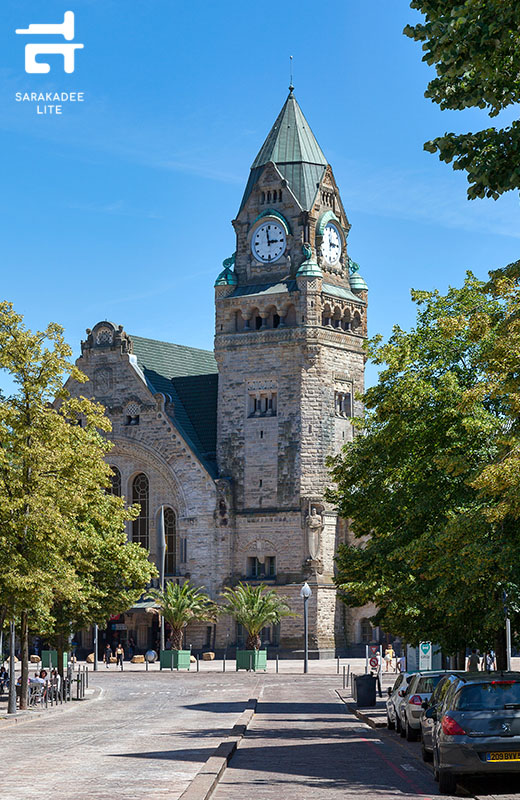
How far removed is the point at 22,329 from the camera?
37219 millimetres

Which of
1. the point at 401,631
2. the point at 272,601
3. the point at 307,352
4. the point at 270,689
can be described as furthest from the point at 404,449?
the point at 307,352

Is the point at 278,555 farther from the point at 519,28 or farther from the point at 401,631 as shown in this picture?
the point at 519,28

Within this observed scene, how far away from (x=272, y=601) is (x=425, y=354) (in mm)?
40682

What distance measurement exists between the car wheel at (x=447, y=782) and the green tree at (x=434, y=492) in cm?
690

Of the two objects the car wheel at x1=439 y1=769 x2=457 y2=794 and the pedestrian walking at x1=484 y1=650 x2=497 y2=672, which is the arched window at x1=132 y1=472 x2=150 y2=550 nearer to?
the pedestrian walking at x1=484 y1=650 x2=497 y2=672

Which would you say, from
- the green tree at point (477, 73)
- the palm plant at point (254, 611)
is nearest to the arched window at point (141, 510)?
the palm plant at point (254, 611)

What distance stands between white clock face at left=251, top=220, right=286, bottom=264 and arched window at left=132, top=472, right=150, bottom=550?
54.0ft

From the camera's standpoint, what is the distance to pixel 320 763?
2144 centimetres

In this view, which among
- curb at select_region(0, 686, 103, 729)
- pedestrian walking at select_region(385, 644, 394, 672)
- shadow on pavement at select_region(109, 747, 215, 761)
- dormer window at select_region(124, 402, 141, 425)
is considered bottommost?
pedestrian walking at select_region(385, 644, 394, 672)

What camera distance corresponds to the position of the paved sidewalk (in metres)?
17.3

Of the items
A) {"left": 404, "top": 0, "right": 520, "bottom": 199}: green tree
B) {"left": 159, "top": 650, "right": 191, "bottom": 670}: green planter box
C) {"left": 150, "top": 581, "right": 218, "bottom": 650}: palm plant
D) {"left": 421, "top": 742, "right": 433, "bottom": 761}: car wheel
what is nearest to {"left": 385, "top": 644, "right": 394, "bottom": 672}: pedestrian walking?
{"left": 150, "top": 581, "right": 218, "bottom": 650}: palm plant

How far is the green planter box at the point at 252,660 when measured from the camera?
212 ft

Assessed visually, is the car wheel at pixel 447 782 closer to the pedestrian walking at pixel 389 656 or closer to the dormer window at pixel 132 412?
the pedestrian walking at pixel 389 656

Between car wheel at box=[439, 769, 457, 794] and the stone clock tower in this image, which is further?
the stone clock tower
